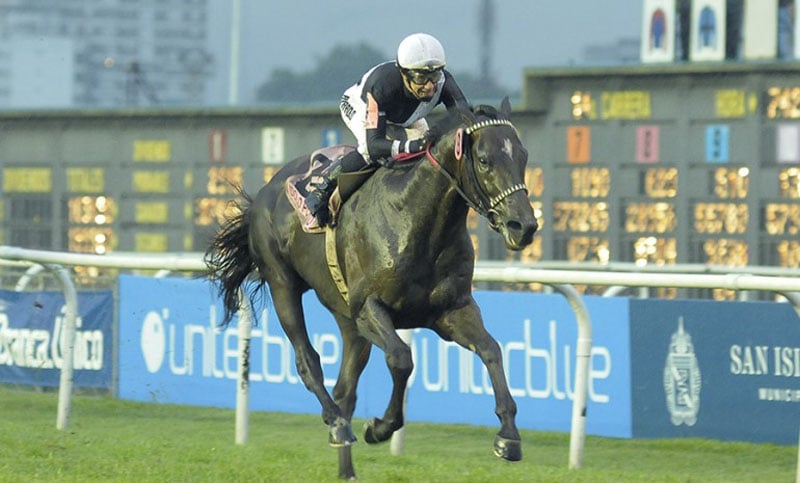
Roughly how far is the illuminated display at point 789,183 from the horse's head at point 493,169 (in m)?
7.02

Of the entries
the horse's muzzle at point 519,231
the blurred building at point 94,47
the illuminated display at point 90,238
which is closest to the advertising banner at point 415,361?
the horse's muzzle at point 519,231

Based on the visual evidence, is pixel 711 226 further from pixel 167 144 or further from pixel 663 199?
pixel 167 144

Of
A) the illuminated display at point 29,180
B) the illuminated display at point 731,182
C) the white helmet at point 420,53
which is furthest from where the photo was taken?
the illuminated display at point 29,180

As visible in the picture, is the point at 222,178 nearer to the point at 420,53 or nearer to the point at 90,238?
the point at 90,238

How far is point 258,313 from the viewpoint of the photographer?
8.65 metres

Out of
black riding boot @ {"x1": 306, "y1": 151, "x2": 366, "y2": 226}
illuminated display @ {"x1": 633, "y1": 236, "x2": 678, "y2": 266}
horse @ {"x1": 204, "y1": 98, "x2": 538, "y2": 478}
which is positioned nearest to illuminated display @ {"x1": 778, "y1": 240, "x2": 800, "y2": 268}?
illuminated display @ {"x1": 633, "y1": 236, "x2": 678, "y2": 266}

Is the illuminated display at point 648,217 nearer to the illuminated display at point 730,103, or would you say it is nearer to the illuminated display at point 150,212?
the illuminated display at point 730,103

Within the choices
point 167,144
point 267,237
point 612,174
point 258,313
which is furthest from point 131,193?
point 267,237

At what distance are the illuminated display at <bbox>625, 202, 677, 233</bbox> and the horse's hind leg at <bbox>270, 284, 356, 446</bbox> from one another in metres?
6.38

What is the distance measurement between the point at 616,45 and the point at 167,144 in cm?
2789

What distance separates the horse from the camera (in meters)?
5.33

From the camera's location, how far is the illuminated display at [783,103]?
39.7 feet

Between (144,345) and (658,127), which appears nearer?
(144,345)

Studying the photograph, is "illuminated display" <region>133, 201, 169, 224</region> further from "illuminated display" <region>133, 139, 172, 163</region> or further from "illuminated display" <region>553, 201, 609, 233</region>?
"illuminated display" <region>553, 201, 609, 233</region>
